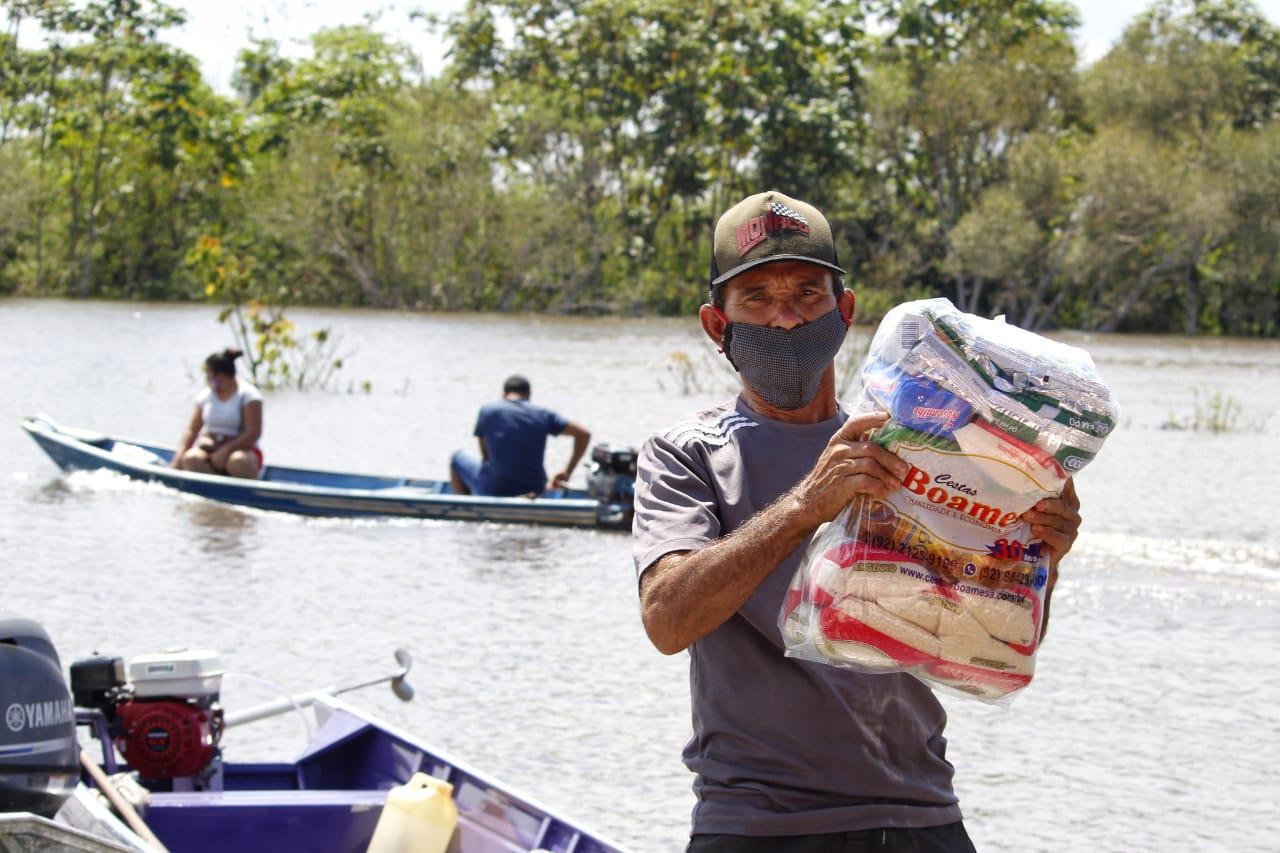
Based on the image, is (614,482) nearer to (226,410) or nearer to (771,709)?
(226,410)

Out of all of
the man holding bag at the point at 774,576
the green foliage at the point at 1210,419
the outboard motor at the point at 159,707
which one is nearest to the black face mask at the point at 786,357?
the man holding bag at the point at 774,576

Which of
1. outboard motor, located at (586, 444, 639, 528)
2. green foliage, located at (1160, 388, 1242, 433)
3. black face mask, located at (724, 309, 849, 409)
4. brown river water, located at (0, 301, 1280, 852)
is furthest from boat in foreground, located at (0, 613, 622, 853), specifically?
green foliage, located at (1160, 388, 1242, 433)

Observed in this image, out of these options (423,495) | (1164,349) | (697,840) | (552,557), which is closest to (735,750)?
(697,840)

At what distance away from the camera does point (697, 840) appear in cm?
262

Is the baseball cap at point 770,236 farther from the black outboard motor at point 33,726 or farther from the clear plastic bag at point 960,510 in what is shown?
the black outboard motor at point 33,726

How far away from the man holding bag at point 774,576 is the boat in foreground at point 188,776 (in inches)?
85.9

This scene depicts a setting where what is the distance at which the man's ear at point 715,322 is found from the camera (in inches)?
110

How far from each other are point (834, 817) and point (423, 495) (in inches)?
444

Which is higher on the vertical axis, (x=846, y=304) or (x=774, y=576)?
(x=846, y=304)

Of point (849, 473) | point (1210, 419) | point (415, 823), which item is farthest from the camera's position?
point (1210, 419)

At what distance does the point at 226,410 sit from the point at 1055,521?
12451mm

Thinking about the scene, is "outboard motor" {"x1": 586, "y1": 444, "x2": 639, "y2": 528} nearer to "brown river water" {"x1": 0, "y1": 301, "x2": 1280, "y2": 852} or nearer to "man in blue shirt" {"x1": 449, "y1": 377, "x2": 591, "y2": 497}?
"brown river water" {"x1": 0, "y1": 301, "x2": 1280, "y2": 852}

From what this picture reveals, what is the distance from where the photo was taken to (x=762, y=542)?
2422 mm

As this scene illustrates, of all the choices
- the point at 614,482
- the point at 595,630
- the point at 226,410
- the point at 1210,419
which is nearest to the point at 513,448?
the point at 614,482
